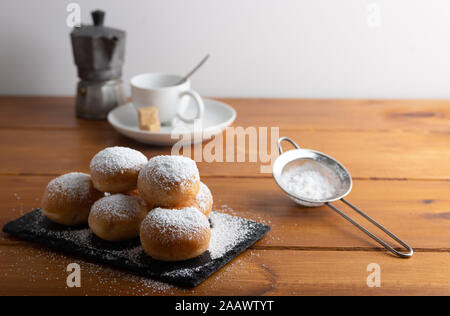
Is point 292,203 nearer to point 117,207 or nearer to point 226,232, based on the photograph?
point 226,232

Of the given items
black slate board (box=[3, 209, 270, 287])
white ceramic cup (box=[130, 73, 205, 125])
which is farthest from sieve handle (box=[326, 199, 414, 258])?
white ceramic cup (box=[130, 73, 205, 125])

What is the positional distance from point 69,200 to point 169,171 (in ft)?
0.52

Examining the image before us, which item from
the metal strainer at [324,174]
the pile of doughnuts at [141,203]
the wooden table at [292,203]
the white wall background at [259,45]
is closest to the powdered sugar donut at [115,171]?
the pile of doughnuts at [141,203]

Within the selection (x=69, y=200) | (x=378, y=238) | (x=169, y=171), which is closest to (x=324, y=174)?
(x=378, y=238)

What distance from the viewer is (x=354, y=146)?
1.17 m

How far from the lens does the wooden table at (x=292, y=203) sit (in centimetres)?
65

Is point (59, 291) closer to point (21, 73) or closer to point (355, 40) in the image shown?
point (21, 73)

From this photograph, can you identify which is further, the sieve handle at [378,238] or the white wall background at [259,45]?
the white wall background at [259,45]

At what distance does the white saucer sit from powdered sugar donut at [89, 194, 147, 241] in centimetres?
40

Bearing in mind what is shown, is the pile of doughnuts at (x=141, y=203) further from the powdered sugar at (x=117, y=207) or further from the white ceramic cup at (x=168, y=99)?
the white ceramic cup at (x=168, y=99)

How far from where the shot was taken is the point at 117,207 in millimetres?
700

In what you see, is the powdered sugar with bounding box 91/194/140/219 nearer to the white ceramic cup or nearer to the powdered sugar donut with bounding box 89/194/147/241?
the powdered sugar donut with bounding box 89/194/147/241

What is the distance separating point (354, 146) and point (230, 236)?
0.53 metres

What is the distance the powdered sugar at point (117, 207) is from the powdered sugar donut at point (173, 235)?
36 mm
